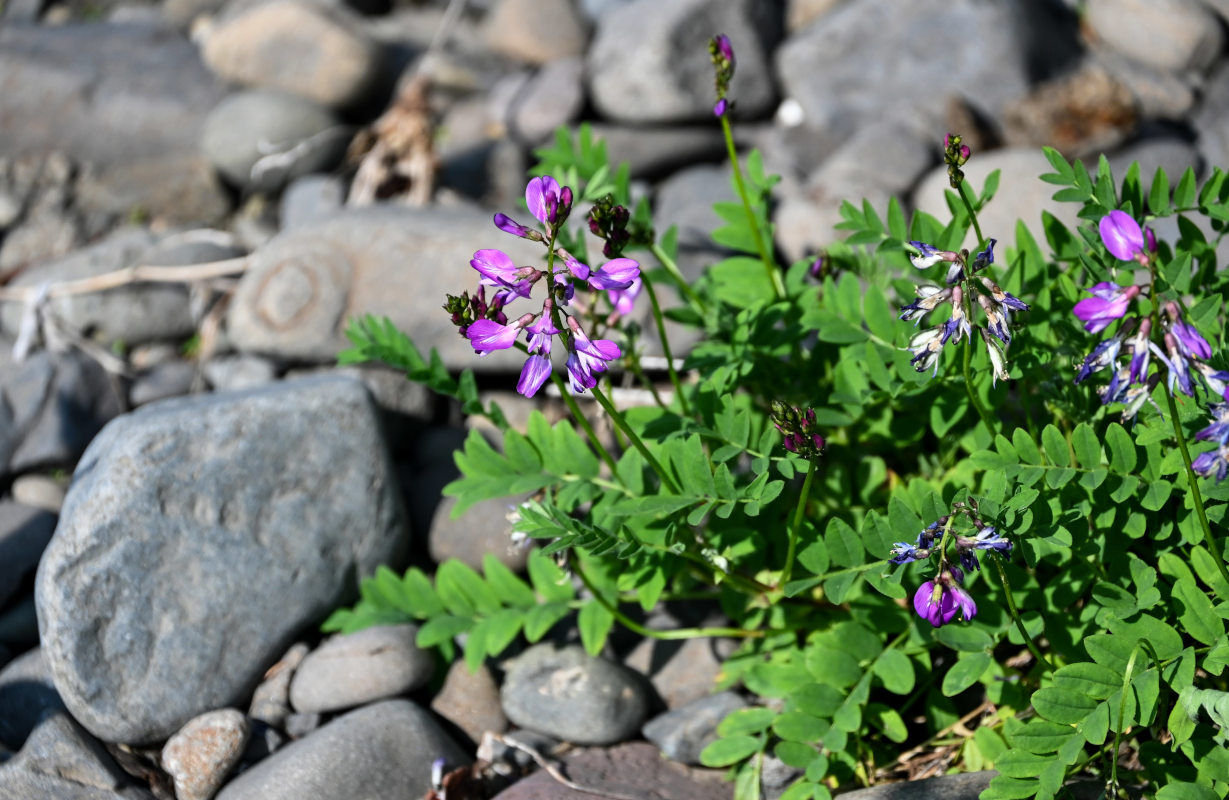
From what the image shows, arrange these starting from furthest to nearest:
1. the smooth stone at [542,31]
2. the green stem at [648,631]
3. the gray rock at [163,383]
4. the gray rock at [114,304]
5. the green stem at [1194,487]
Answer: the smooth stone at [542,31]
the gray rock at [114,304]
the gray rock at [163,383]
the green stem at [648,631]
the green stem at [1194,487]

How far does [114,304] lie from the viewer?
511 cm

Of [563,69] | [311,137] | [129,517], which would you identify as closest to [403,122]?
[311,137]

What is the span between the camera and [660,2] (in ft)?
20.5

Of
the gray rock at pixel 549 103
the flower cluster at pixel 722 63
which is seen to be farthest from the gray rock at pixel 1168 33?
the flower cluster at pixel 722 63

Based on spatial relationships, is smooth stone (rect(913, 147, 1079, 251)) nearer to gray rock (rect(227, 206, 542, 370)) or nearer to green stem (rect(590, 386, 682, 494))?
gray rock (rect(227, 206, 542, 370))

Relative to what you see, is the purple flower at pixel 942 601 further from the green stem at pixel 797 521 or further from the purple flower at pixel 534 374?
the purple flower at pixel 534 374

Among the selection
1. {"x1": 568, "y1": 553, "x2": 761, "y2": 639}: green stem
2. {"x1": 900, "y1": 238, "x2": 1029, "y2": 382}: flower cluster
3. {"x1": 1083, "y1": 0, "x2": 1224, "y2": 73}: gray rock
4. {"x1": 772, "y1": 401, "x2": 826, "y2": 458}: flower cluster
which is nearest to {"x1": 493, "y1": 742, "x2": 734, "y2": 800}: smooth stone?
{"x1": 568, "y1": 553, "x2": 761, "y2": 639}: green stem

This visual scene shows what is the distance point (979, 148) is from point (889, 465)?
8.85 ft

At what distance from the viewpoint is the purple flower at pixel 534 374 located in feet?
7.30

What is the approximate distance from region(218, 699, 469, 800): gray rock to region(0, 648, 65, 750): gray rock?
0.68 meters

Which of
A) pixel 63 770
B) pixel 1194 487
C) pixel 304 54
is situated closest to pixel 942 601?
pixel 1194 487

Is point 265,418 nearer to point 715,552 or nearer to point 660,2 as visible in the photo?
point 715,552

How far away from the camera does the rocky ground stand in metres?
3.26

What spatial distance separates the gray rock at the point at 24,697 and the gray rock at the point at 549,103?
3.80 m
